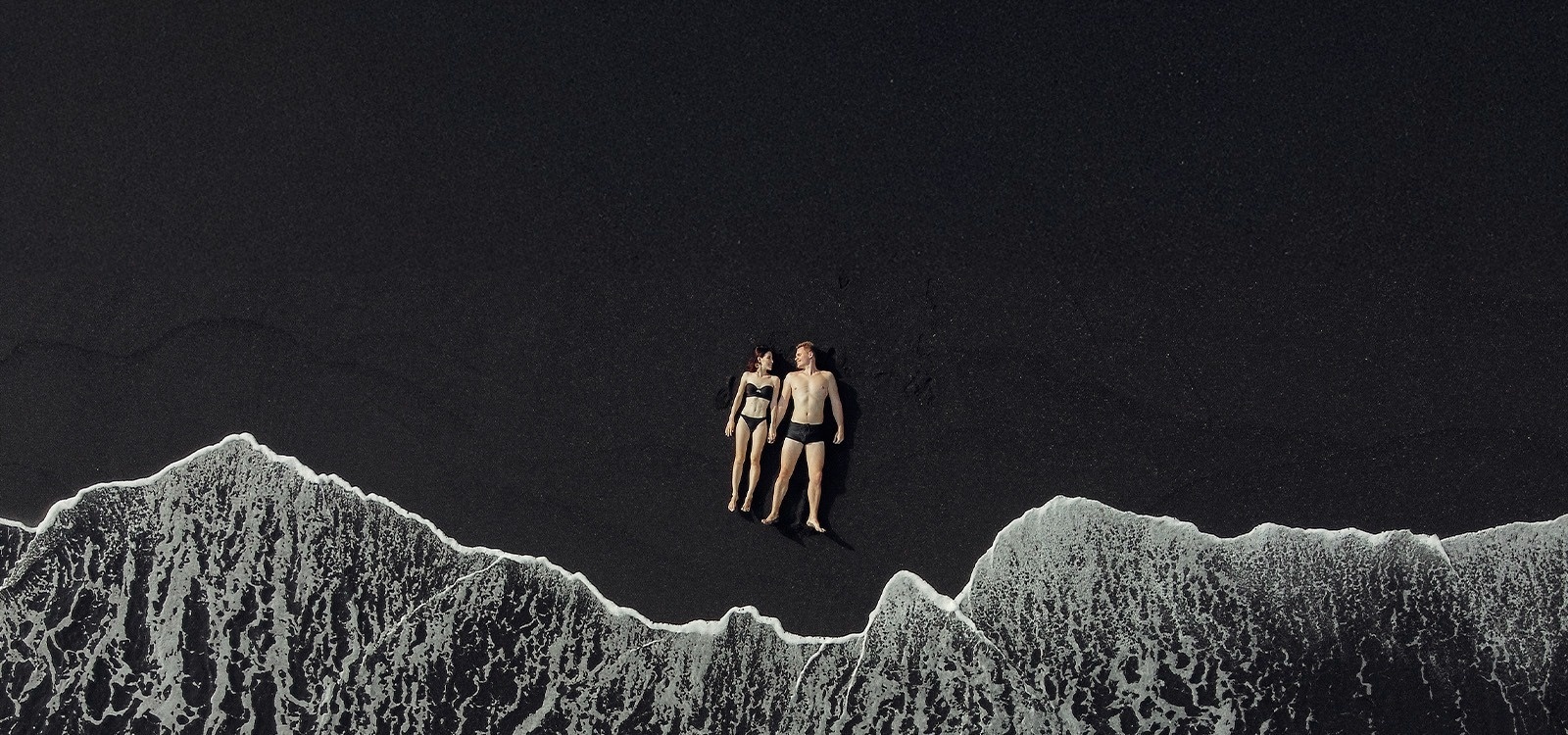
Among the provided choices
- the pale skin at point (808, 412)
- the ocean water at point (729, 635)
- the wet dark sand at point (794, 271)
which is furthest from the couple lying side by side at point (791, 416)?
the ocean water at point (729, 635)

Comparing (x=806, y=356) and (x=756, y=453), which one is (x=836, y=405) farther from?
(x=756, y=453)

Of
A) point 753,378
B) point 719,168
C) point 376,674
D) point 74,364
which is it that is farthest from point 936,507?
point 74,364

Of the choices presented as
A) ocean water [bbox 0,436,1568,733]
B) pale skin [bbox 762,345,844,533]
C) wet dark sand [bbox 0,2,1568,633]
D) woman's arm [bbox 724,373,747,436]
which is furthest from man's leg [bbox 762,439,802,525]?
ocean water [bbox 0,436,1568,733]

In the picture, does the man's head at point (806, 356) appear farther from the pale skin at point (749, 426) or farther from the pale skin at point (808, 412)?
the pale skin at point (749, 426)

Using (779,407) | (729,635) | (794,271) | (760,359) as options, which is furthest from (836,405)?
(729,635)

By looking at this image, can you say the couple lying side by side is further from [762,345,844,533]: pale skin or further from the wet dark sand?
the wet dark sand

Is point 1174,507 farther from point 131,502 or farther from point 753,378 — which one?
point 131,502

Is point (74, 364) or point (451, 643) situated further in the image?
point (74, 364)
